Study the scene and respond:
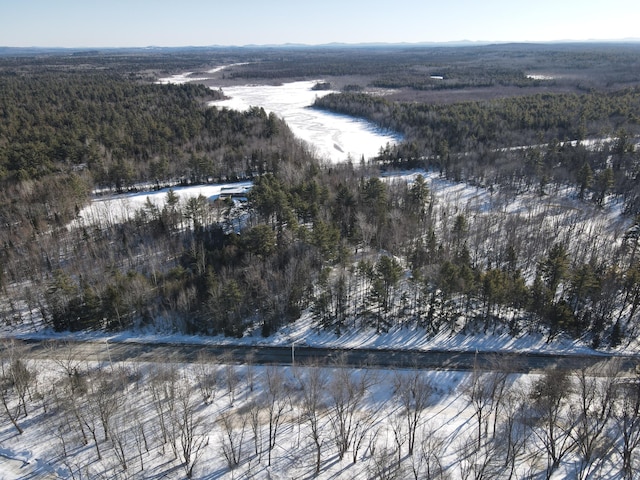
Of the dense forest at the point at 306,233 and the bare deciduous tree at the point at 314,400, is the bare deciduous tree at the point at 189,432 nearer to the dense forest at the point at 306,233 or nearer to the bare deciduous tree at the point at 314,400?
the bare deciduous tree at the point at 314,400

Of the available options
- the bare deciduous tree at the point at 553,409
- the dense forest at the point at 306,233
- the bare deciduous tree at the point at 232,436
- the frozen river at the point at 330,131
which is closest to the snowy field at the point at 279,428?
the bare deciduous tree at the point at 232,436

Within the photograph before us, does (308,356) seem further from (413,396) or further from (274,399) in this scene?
(413,396)

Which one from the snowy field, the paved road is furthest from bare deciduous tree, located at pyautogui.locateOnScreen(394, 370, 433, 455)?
the paved road

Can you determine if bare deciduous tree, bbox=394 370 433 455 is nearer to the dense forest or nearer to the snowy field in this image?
the snowy field

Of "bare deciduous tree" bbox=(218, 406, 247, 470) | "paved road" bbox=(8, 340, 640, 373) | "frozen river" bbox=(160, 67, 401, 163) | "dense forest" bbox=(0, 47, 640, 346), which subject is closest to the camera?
"bare deciduous tree" bbox=(218, 406, 247, 470)

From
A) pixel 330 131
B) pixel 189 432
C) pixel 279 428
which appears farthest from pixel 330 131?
pixel 189 432

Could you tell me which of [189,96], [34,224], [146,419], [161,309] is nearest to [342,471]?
[146,419]

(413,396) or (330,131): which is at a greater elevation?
(330,131)
